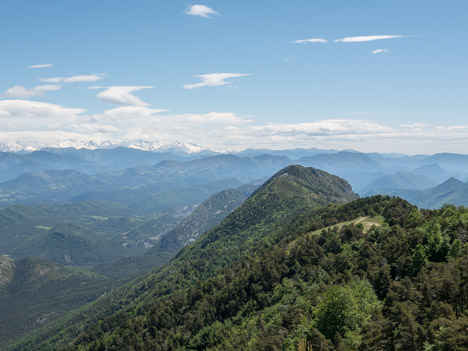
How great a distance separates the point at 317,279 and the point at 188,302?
73.8 m

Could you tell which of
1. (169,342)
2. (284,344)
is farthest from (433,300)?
(169,342)

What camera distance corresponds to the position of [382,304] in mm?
74250

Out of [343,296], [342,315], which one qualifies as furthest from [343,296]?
[342,315]

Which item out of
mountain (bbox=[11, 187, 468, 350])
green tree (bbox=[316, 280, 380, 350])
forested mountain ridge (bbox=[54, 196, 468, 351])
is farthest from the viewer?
green tree (bbox=[316, 280, 380, 350])

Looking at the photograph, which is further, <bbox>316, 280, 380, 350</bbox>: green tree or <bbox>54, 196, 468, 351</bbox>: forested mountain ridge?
<bbox>316, 280, 380, 350</bbox>: green tree

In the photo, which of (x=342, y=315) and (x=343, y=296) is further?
(x=342, y=315)

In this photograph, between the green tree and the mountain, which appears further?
the green tree

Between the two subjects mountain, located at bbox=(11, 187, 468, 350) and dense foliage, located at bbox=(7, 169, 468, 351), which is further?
mountain, located at bbox=(11, 187, 468, 350)

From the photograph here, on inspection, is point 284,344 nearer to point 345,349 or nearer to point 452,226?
point 345,349

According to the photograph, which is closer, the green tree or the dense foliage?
the dense foliage

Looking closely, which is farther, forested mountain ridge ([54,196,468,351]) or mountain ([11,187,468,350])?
mountain ([11,187,468,350])

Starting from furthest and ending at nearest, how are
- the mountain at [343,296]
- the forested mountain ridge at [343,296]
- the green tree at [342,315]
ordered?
the green tree at [342,315] → the mountain at [343,296] → the forested mountain ridge at [343,296]

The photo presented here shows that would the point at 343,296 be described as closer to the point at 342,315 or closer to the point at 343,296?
the point at 343,296

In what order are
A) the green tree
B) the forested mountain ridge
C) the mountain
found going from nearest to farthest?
1. the forested mountain ridge
2. the mountain
3. the green tree
